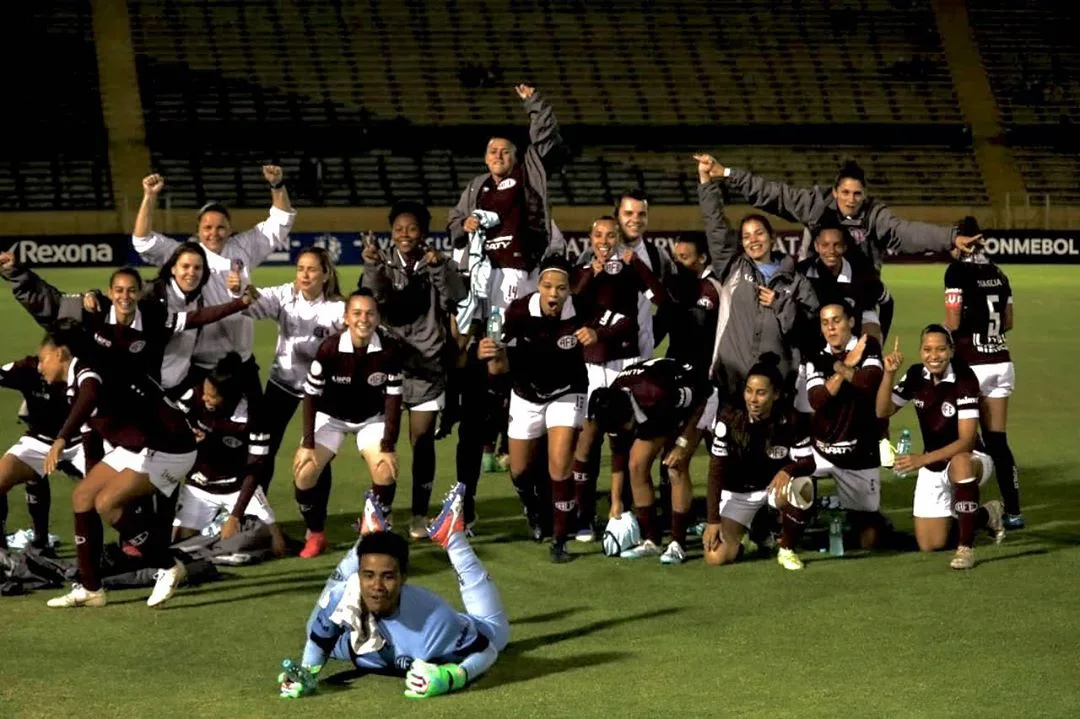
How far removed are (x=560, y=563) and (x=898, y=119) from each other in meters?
34.4

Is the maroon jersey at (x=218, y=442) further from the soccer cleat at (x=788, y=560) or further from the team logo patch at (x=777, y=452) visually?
the soccer cleat at (x=788, y=560)

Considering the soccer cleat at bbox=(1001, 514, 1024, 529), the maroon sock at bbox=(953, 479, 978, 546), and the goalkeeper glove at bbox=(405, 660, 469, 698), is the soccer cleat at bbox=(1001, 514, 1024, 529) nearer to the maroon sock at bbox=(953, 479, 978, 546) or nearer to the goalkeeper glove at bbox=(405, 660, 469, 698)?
the maroon sock at bbox=(953, 479, 978, 546)

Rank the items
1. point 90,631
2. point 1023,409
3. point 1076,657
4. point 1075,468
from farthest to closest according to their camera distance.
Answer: point 1023,409
point 1075,468
point 90,631
point 1076,657

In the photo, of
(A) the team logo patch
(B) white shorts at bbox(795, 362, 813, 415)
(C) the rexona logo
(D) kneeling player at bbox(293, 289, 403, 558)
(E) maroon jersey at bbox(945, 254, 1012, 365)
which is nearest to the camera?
(A) the team logo patch

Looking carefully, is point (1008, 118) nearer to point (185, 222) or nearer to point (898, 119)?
point (898, 119)

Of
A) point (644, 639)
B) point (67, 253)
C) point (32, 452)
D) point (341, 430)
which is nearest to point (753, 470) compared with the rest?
point (644, 639)

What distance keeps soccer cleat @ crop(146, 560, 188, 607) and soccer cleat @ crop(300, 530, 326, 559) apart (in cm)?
130

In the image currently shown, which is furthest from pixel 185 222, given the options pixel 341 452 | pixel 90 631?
pixel 90 631

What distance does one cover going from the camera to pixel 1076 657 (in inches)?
311

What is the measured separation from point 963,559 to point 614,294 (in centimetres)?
264

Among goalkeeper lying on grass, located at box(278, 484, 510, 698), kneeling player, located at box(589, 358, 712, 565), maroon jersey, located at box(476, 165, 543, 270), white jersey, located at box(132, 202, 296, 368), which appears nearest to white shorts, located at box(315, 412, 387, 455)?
white jersey, located at box(132, 202, 296, 368)

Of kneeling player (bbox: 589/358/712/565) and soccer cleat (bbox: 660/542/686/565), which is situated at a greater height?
kneeling player (bbox: 589/358/712/565)

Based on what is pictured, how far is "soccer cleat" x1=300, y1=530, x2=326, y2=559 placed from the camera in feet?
34.1

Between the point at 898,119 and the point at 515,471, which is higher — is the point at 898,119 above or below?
above
